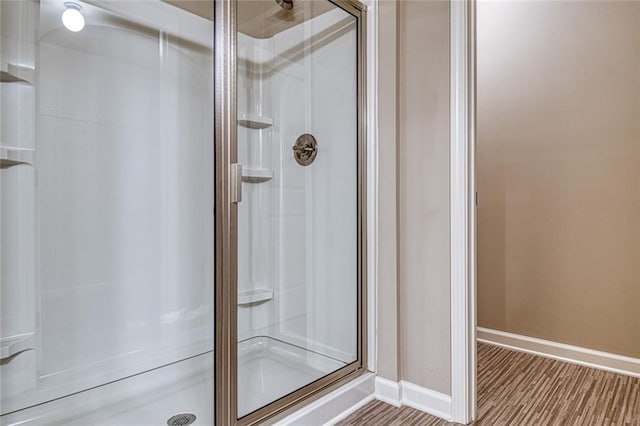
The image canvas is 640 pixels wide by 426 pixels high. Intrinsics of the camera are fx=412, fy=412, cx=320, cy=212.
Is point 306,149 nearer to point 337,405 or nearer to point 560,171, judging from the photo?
point 337,405

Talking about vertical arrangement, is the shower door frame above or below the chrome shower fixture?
below

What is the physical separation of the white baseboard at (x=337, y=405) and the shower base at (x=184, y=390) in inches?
4.3

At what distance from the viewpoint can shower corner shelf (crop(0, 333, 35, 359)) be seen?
1.65 meters

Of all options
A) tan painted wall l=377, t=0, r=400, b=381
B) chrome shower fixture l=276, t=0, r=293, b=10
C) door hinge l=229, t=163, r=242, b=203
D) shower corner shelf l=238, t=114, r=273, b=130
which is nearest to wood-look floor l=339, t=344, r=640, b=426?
tan painted wall l=377, t=0, r=400, b=381

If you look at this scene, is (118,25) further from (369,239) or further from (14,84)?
(369,239)

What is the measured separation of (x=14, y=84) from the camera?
167 cm

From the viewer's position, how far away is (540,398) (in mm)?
2029

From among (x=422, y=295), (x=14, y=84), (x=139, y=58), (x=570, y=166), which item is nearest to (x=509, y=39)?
(x=570, y=166)

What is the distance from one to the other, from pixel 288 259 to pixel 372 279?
18.1 inches

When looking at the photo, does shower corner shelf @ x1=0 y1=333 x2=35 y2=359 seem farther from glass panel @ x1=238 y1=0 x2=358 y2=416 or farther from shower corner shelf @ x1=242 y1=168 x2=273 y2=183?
shower corner shelf @ x1=242 y1=168 x2=273 y2=183

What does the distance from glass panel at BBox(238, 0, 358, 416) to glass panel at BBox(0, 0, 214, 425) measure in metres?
0.29

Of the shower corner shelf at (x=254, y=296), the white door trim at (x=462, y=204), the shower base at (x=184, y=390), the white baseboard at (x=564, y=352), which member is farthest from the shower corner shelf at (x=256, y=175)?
the white baseboard at (x=564, y=352)

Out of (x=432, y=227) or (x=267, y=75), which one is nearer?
(x=432, y=227)

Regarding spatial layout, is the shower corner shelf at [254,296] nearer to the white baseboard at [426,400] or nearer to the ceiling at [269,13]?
the white baseboard at [426,400]
